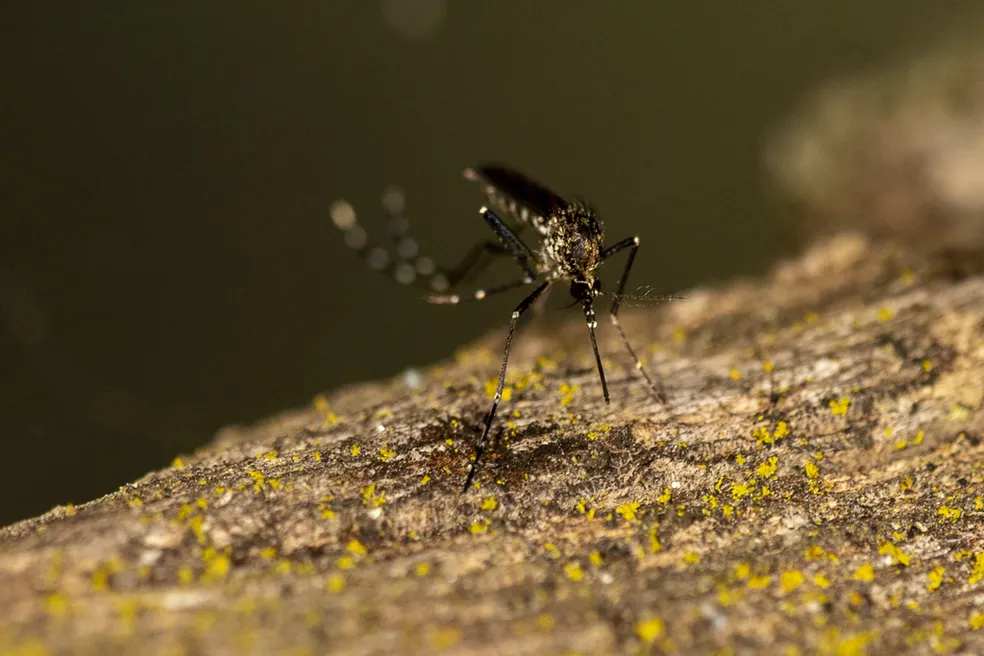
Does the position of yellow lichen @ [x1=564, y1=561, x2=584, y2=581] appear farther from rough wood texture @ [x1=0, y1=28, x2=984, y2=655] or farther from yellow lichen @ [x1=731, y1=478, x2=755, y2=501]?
yellow lichen @ [x1=731, y1=478, x2=755, y2=501]

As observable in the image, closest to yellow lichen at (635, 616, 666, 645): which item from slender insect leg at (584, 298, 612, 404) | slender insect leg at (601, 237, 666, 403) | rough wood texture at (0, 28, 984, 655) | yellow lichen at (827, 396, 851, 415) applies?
rough wood texture at (0, 28, 984, 655)

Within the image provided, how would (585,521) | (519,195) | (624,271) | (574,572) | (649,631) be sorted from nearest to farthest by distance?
(649,631), (574,572), (585,521), (624,271), (519,195)

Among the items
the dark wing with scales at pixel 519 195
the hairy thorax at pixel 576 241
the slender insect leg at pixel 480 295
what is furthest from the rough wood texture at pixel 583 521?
the dark wing with scales at pixel 519 195

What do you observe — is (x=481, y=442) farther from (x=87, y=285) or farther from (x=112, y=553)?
(x=87, y=285)

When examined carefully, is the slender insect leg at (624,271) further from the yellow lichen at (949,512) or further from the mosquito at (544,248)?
the yellow lichen at (949,512)

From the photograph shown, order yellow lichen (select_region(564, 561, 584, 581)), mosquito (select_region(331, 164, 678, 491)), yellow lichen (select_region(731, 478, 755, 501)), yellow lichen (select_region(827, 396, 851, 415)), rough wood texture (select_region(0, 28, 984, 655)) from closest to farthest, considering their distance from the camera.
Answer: rough wood texture (select_region(0, 28, 984, 655)) → yellow lichen (select_region(564, 561, 584, 581)) → yellow lichen (select_region(731, 478, 755, 501)) → yellow lichen (select_region(827, 396, 851, 415)) → mosquito (select_region(331, 164, 678, 491))

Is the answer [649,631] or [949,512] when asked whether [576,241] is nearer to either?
[649,631]

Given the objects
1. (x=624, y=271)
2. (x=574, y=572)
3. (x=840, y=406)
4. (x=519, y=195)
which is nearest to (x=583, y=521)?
(x=574, y=572)
